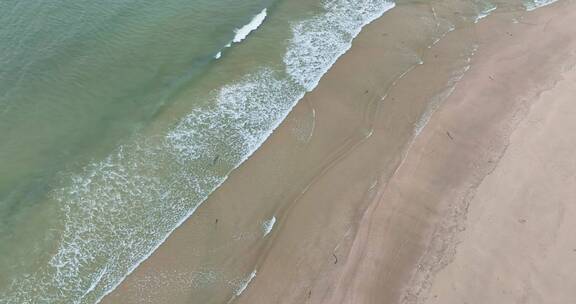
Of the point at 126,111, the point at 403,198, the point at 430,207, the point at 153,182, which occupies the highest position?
the point at 126,111

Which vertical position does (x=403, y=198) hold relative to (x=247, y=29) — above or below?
below

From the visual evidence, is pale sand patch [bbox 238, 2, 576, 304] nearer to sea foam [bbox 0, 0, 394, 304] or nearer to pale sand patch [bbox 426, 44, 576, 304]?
pale sand patch [bbox 426, 44, 576, 304]

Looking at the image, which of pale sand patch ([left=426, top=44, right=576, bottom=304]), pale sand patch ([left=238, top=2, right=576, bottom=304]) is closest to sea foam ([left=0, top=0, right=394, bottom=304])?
pale sand patch ([left=238, top=2, right=576, bottom=304])

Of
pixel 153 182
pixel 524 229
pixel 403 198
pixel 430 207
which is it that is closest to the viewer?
pixel 524 229

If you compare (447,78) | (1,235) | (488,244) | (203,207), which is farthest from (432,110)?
(1,235)

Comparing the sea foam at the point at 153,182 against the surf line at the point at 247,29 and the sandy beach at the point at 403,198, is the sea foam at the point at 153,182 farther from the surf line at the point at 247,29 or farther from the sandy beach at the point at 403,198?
the surf line at the point at 247,29

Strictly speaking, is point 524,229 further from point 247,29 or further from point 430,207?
point 247,29

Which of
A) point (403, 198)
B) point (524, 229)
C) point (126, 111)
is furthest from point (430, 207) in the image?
point (126, 111)

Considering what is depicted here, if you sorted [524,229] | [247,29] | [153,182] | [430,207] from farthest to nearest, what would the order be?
[247,29] < [153,182] < [430,207] < [524,229]
